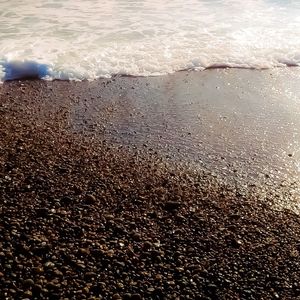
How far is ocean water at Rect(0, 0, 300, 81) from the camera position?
660 centimetres

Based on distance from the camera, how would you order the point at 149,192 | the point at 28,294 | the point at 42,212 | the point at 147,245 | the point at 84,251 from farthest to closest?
the point at 149,192 → the point at 42,212 → the point at 147,245 → the point at 84,251 → the point at 28,294

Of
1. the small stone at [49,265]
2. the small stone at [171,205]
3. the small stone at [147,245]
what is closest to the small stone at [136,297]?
the small stone at [147,245]

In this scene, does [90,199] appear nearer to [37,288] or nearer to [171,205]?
[171,205]

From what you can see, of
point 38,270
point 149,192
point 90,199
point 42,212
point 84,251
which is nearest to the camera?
point 38,270

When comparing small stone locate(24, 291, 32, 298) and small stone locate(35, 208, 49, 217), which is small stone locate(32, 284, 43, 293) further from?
small stone locate(35, 208, 49, 217)

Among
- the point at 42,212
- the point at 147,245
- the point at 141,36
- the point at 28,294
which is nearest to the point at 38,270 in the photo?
the point at 28,294

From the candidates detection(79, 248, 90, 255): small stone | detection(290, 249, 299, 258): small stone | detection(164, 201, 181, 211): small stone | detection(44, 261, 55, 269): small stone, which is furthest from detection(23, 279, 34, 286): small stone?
detection(290, 249, 299, 258): small stone

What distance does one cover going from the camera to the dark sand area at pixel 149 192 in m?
2.77

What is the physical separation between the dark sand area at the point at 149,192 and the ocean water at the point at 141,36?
932mm

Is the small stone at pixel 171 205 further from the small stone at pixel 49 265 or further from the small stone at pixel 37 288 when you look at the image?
the small stone at pixel 37 288

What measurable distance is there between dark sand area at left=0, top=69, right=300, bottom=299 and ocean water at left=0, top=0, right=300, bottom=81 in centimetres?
93

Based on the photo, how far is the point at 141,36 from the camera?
813cm

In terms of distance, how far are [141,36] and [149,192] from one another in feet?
17.4

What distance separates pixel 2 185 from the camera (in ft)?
11.7
